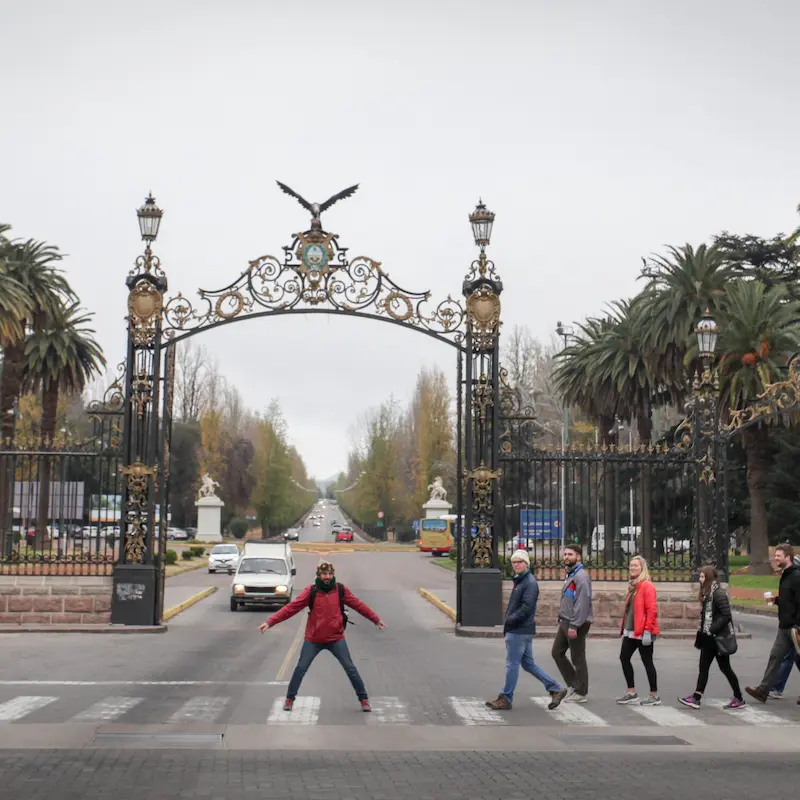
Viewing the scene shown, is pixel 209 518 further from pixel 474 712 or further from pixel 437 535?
pixel 474 712

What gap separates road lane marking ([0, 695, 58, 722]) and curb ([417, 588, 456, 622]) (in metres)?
15.0

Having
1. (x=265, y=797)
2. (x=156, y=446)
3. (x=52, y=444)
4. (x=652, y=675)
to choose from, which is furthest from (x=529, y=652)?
(x=52, y=444)

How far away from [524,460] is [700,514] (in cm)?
353

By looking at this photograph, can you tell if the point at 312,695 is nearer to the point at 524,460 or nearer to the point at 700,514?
the point at 524,460

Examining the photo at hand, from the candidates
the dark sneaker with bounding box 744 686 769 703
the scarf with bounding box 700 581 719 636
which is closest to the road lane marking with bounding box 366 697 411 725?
the scarf with bounding box 700 581 719 636

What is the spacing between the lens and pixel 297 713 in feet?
43.7

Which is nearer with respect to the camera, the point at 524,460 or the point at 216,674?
the point at 216,674

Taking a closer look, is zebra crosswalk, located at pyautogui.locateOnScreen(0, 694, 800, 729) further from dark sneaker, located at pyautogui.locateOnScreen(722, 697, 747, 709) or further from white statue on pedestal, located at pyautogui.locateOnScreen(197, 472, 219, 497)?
white statue on pedestal, located at pyautogui.locateOnScreen(197, 472, 219, 497)

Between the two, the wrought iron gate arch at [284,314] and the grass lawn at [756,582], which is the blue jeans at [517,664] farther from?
the grass lawn at [756,582]

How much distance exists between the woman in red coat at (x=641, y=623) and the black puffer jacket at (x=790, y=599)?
5.08 ft

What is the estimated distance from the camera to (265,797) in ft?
29.1

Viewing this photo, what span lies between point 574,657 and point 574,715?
1.21 metres

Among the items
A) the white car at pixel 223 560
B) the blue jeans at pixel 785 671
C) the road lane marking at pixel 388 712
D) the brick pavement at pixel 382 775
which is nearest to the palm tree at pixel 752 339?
the white car at pixel 223 560

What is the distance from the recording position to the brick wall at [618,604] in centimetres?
2380
